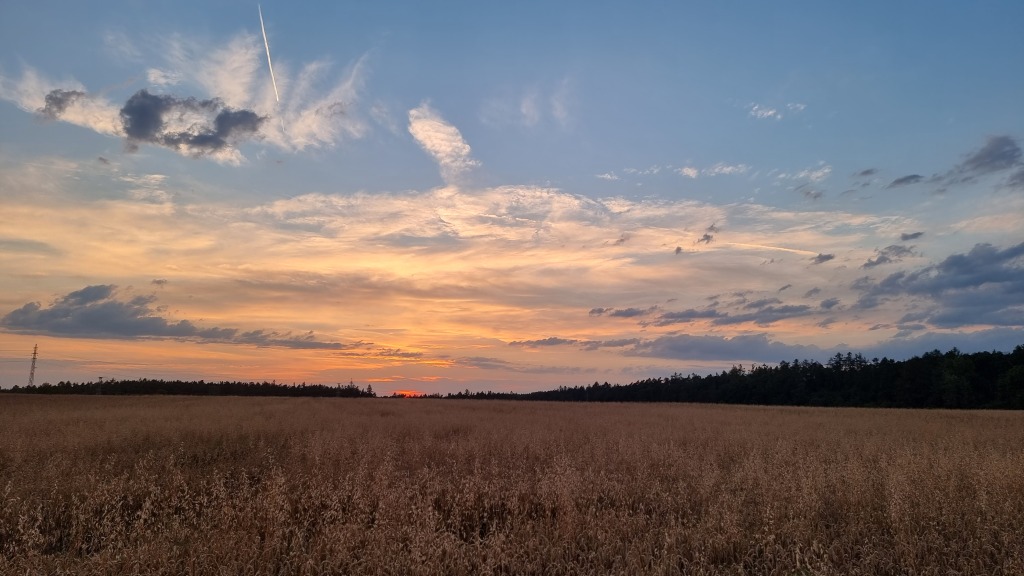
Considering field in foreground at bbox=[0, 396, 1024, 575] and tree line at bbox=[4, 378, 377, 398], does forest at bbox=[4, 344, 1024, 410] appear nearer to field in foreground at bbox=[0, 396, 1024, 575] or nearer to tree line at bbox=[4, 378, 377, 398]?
tree line at bbox=[4, 378, 377, 398]

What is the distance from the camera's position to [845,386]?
85125 millimetres

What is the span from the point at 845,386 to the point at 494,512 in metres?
93.6

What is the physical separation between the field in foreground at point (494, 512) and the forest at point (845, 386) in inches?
2700

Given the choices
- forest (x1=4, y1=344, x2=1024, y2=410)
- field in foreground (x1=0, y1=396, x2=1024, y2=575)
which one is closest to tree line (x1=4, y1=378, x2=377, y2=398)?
forest (x1=4, y1=344, x2=1024, y2=410)

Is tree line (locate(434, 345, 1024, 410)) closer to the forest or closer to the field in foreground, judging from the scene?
the forest

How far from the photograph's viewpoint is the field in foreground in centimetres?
595

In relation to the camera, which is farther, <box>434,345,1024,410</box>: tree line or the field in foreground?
<box>434,345,1024,410</box>: tree line

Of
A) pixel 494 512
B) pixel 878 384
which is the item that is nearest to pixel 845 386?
pixel 878 384

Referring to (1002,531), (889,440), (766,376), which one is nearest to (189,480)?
(1002,531)

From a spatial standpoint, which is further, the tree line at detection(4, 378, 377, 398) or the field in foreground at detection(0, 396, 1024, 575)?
the tree line at detection(4, 378, 377, 398)

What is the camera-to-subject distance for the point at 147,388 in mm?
77125

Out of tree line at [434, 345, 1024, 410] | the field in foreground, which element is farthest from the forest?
the field in foreground

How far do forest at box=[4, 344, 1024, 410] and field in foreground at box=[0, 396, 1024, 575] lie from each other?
68589 mm

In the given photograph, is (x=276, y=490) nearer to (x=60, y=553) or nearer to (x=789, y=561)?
(x=60, y=553)
